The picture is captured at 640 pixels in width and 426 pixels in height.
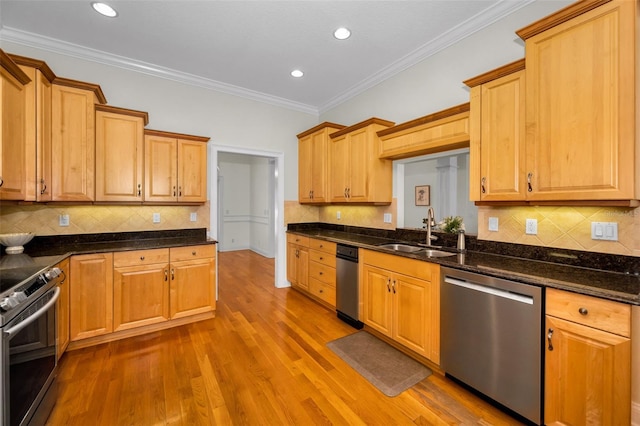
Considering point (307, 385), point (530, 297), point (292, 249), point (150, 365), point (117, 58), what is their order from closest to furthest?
point (530, 297), point (307, 385), point (150, 365), point (117, 58), point (292, 249)

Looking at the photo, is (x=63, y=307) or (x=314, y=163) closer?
(x=63, y=307)

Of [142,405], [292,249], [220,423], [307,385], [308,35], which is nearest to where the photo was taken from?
[220,423]

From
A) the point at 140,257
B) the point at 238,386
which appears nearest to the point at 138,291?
the point at 140,257

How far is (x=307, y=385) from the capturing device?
2.08 m

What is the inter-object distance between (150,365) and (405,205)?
120 inches

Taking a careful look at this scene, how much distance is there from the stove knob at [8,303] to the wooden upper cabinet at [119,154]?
5.59 feet

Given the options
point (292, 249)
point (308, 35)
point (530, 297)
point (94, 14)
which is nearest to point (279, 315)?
point (292, 249)

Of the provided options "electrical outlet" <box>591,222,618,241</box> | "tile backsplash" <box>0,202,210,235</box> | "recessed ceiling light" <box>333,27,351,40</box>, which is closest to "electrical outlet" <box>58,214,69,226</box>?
"tile backsplash" <box>0,202,210,235</box>

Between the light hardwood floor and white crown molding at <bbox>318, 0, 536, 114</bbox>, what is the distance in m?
3.08

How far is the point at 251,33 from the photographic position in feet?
8.73

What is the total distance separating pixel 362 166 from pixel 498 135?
5.05 feet

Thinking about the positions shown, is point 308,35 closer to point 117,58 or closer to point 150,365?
point 117,58

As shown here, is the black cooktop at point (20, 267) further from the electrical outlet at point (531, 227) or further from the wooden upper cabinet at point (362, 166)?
the electrical outlet at point (531, 227)

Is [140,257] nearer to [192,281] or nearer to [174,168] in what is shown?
[192,281]
